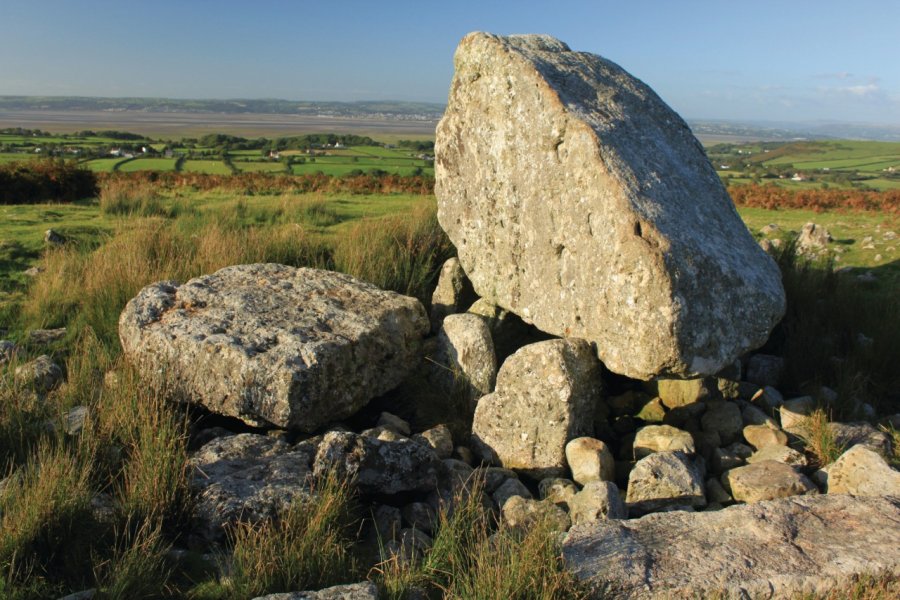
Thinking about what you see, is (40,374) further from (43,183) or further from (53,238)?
(43,183)

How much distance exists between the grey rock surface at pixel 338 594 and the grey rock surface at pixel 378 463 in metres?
1.29

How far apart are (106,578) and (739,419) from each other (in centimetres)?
552

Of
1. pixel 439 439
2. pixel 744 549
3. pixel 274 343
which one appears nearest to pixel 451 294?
pixel 439 439

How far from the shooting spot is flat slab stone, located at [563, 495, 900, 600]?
3.82 m

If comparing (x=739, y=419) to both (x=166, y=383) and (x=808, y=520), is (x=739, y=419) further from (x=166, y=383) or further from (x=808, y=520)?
(x=166, y=383)

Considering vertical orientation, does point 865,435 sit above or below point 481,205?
below

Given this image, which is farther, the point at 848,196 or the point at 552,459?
the point at 848,196

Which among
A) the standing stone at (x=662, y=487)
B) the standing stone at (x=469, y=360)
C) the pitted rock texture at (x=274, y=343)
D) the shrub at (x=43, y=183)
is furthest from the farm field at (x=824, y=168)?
the shrub at (x=43, y=183)

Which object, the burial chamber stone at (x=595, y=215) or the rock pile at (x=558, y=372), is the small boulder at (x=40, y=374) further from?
the burial chamber stone at (x=595, y=215)

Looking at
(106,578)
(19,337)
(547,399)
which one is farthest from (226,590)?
(19,337)

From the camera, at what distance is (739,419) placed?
257 inches

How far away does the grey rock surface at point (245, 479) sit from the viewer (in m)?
4.61

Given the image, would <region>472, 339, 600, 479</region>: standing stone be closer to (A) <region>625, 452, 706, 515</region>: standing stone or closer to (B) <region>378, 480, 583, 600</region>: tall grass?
(A) <region>625, 452, 706, 515</region>: standing stone

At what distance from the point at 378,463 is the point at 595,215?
2.88 metres
